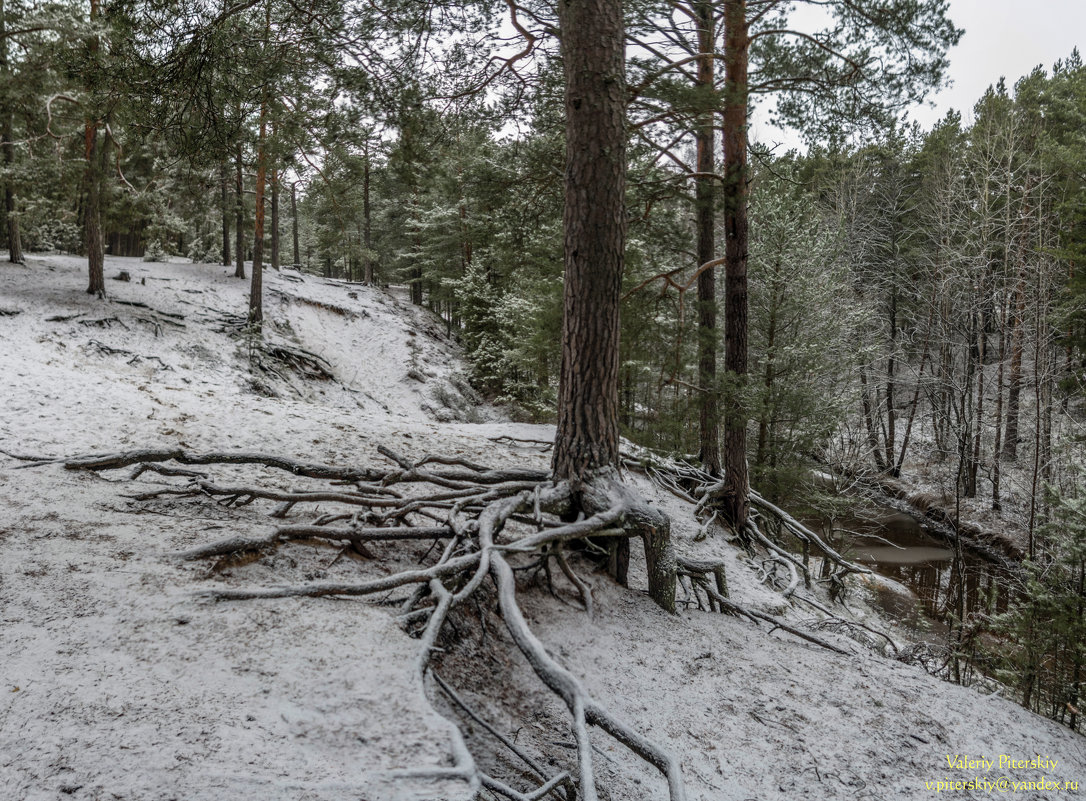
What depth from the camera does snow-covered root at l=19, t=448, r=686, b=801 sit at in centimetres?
198

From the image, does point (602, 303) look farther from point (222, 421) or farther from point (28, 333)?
point (28, 333)

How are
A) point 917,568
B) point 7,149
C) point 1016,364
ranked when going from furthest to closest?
1. point 1016,364
2. point 7,149
3. point 917,568

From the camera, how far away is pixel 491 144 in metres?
7.68

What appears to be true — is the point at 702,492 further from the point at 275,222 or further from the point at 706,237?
the point at 275,222

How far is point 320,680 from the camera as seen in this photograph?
2066mm

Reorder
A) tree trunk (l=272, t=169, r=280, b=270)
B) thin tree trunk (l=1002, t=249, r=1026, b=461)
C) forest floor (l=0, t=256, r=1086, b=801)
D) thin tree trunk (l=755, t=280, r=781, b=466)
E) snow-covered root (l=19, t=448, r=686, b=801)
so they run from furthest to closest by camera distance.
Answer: tree trunk (l=272, t=169, r=280, b=270) < thin tree trunk (l=1002, t=249, r=1026, b=461) < thin tree trunk (l=755, t=280, r=781, b=466) < snow-covered root (l=19, t=448, r=686, b=801) < forest floor (l=0, t=256, r=1086, b=801)

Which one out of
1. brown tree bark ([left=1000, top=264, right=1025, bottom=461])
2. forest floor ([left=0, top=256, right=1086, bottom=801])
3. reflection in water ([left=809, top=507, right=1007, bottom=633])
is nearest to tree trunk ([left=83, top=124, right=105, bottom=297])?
forest floor ([left=0, top=256, right=1086, bottom=801])

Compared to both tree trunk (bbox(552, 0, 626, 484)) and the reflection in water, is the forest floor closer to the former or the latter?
tree trunk (bbox(552, 0, 626, 484))

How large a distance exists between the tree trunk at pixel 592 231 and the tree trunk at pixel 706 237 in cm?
120

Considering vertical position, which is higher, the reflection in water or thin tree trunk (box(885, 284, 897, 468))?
thin tree trunk (box(885, 284, 897, 468))

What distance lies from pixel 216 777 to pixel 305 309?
898 inches

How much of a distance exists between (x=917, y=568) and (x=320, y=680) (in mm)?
17286

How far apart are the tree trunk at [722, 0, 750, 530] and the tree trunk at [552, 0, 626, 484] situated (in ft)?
5.50

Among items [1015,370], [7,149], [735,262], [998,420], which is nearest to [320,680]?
[735,262]
